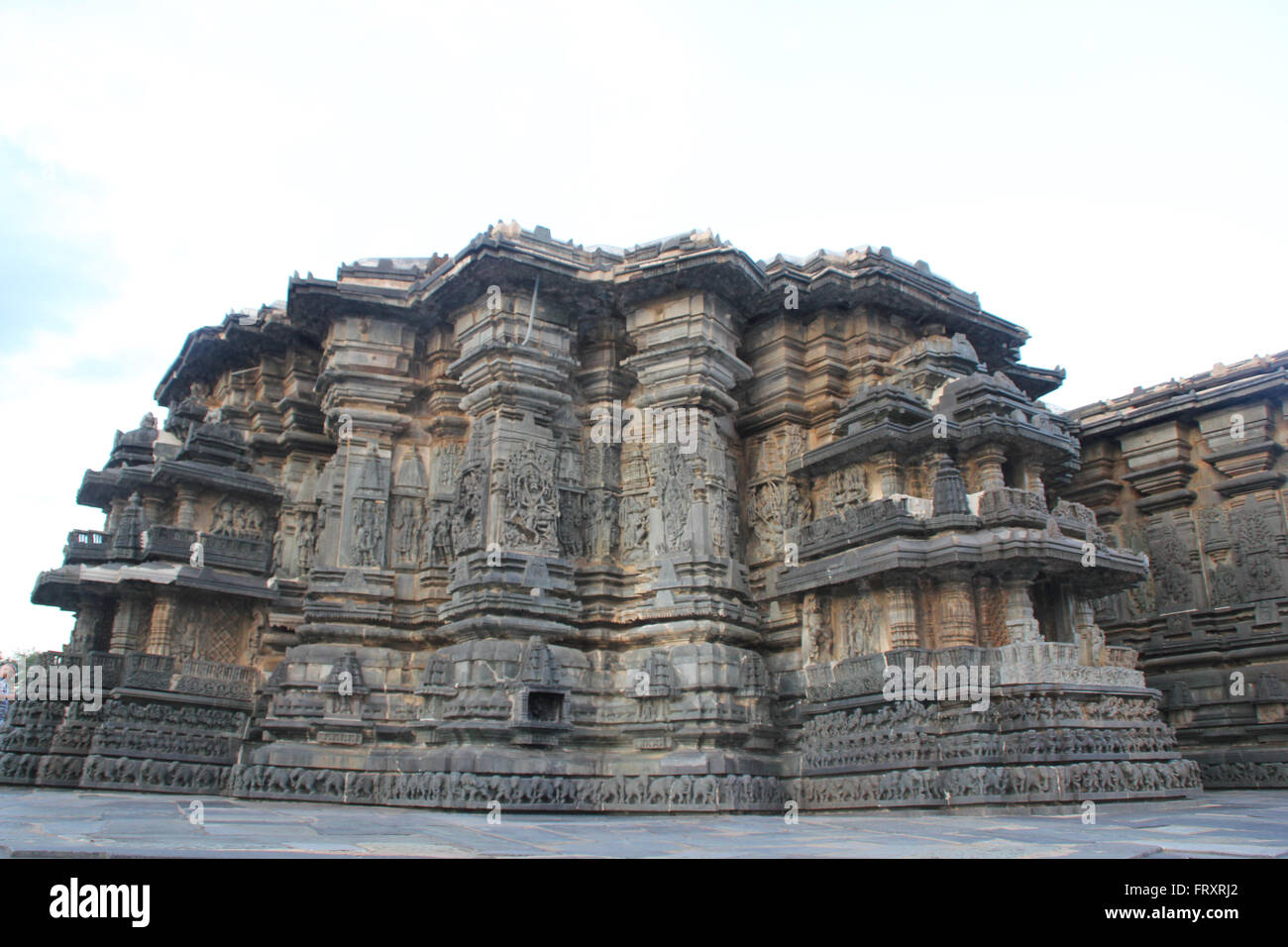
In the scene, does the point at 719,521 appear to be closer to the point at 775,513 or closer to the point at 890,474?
the point at 775,513

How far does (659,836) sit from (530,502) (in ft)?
24.2

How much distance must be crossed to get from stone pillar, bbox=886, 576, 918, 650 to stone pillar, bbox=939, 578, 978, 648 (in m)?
0.35

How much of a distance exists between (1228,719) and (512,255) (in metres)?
13.5

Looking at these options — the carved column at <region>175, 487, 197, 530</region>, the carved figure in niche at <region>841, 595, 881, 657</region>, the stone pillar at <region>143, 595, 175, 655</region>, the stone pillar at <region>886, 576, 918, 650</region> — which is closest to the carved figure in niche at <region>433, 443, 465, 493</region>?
the carved column at <region>175, 487, 197, 530</region>

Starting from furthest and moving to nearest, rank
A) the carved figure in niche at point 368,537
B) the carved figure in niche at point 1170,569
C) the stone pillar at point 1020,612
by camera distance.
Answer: the carved figure in niche at point 1170,569, the carved figure in niche at point 368,537, the stone pillar at point 1020,612

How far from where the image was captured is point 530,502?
45.9ft

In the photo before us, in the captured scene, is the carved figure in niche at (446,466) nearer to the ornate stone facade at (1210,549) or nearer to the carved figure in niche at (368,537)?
the carved figure in niche at (368,537)

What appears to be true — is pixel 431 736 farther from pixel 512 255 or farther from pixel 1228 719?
pixel 1228 719

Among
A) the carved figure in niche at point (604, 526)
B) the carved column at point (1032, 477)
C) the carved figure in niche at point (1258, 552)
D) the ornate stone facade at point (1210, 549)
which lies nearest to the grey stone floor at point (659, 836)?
the carved column at point (1032, 477)

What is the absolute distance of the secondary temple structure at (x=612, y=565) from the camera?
12.0m

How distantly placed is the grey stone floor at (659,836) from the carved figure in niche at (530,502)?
5243 mm
